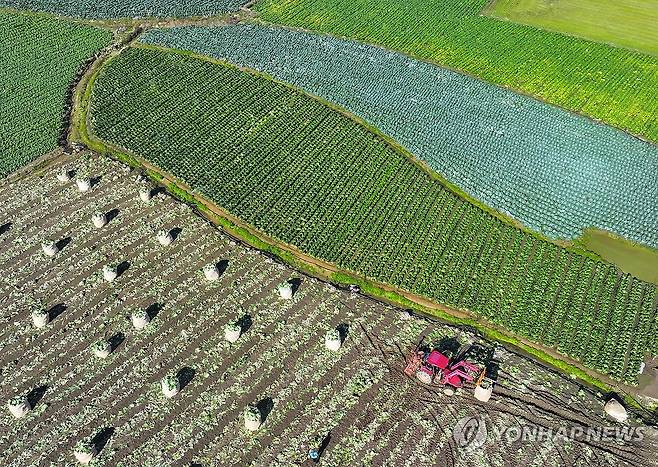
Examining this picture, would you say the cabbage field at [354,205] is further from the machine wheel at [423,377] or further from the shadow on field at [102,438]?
the shadow on field at [102,438]

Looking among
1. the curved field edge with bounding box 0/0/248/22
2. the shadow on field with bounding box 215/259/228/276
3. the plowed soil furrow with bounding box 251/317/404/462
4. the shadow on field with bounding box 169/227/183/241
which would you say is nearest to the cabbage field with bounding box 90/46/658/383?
the shadow on field with bounding box 169/227/183/241

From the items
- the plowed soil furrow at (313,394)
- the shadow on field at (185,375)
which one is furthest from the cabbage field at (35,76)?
the plowed soil furrow at (313,394)

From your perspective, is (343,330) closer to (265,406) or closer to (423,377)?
(423,377)

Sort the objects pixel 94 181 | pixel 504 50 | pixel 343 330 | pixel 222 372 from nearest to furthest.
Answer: pixel 222 372, pixel 343 330, pixel 94 181, pixel 504 50

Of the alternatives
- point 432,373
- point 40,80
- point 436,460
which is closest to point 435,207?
point 432,373

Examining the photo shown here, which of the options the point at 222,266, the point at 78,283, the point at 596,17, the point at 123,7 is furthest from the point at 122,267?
the point at 596,17

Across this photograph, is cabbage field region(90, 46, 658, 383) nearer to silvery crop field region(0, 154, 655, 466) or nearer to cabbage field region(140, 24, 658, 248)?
cabbage field region(140, 24, 658, 248)
